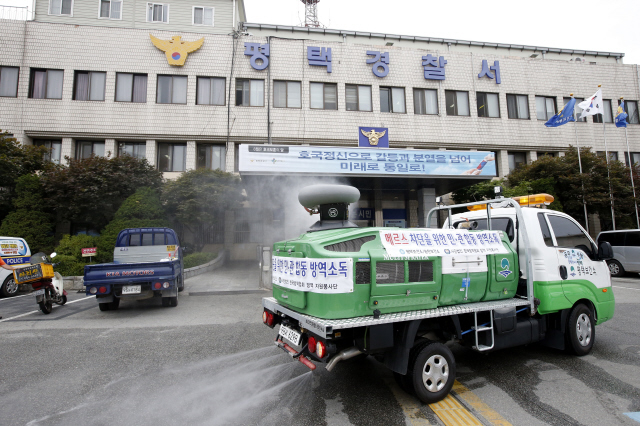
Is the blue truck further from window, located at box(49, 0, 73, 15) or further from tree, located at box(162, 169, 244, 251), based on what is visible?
window, located at box(49, 0, 73, 15)

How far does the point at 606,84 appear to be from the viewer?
75.4 ft

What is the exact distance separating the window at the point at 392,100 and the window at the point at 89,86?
16.0 m

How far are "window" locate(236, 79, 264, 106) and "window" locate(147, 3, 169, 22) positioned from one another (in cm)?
672

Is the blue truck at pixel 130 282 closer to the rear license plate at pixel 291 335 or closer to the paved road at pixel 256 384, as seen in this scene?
the paved road at pixel 256 384

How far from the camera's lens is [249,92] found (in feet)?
62.4

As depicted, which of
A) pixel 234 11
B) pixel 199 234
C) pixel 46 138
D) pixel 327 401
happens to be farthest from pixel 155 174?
pixel 327 401

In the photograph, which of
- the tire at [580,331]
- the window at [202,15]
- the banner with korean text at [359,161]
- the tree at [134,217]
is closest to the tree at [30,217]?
the tree at [134,217]

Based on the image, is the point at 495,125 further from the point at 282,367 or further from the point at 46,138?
the point at 46,138

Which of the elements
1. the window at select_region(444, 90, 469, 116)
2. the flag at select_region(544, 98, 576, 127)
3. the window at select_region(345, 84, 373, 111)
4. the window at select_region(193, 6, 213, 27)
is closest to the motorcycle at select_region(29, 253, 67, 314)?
the window at select_region(345, 84, 373, 111)

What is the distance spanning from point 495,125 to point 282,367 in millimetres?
22000

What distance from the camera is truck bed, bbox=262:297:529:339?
2.78m

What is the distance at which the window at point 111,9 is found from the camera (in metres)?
20.0

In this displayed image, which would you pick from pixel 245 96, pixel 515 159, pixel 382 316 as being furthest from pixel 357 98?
pixel 382 316

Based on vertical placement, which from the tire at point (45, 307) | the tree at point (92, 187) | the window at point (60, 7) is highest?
the window at point (60, 7)
